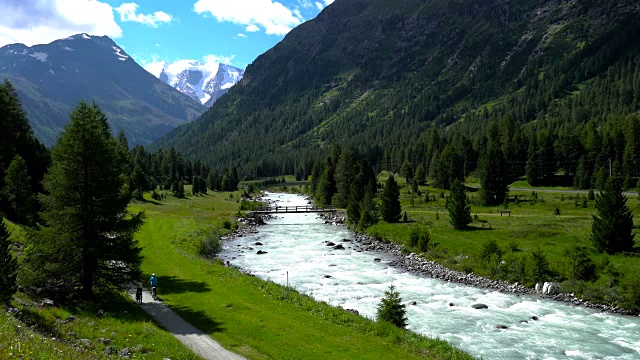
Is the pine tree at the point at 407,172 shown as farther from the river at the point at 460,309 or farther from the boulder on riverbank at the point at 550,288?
the boulder on riverbank at the point at 550,288

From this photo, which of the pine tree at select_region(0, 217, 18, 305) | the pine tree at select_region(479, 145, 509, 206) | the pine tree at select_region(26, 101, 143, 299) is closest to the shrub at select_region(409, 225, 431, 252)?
the pine tree at select_region(479, 145, 509, 206)

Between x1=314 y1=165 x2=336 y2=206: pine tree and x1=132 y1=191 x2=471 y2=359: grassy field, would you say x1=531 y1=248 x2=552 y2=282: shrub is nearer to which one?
x1=132 y1=191 x2=471 y2=359: grassy field

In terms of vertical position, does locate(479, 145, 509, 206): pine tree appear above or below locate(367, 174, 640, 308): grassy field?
above

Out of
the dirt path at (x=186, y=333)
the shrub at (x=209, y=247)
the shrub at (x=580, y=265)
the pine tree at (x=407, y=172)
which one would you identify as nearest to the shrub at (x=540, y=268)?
the shrub at (x=580, y=265)

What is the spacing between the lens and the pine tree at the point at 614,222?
1832 inches

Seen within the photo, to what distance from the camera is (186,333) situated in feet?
81.6

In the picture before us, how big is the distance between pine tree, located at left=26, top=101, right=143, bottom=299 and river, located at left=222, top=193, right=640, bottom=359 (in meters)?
19.7

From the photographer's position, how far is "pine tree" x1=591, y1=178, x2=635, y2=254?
46531 millimetres

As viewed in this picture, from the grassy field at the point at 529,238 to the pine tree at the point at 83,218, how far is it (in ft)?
132

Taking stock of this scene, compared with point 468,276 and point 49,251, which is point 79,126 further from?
point 468,276

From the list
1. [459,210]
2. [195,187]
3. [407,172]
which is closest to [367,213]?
[459,210]

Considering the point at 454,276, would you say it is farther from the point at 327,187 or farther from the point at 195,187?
the point at 195,187

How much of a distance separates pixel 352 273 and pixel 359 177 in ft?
142

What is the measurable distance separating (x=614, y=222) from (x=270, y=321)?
132ft
